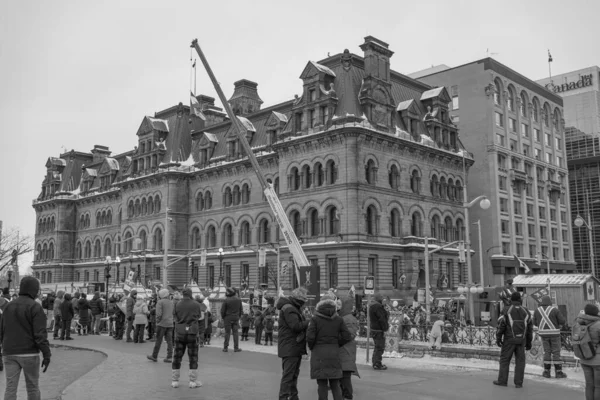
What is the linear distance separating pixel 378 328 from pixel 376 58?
125 ft

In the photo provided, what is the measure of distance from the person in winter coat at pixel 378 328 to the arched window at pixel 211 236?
147ft

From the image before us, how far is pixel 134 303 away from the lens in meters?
23.8

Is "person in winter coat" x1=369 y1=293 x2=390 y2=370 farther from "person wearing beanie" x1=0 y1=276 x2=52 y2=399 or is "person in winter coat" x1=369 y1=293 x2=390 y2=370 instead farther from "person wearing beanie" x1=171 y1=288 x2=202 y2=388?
"person wearing beanie" x1=0 y1=276 x2=52 y2=399

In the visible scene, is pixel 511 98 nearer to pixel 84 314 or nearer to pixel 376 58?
pixel 376 58

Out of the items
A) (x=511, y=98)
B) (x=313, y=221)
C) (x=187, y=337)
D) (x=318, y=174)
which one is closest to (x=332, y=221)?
(x=313, y=221)

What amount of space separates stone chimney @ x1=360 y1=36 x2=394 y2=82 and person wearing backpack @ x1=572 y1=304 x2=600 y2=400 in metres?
40.4

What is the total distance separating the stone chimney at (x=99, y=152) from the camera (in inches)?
3494

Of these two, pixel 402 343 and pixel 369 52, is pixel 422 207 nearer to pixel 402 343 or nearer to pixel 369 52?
pixel 369 52

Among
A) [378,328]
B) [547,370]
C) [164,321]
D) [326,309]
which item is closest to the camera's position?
[326,309]

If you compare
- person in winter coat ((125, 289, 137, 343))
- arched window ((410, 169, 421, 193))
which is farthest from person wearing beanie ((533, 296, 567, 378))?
arched window ((410, 169, 421, 193))

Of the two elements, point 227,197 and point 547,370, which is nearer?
point 547,370

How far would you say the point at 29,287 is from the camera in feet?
31.2

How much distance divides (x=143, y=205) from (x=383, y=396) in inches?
2266

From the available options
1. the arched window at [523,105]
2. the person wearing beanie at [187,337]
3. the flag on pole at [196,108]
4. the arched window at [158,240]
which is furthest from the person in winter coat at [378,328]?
the arched window at [523,105]
